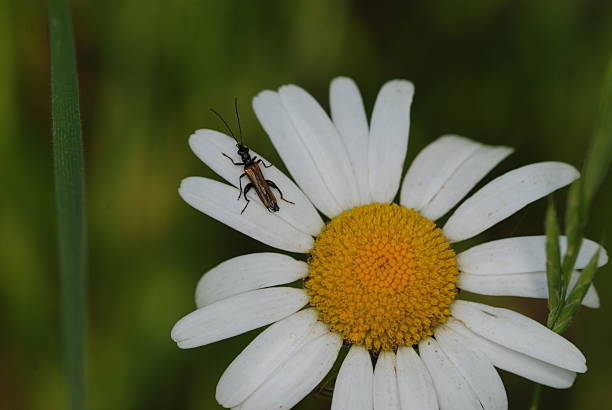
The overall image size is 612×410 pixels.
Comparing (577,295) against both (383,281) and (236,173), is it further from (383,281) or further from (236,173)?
(236,173)

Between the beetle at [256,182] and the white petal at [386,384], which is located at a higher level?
the beetle at [256,182]

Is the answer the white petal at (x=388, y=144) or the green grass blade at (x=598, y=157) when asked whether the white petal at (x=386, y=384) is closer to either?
the white petal at (x=388, y=144)

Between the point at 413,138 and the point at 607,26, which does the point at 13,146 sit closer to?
the point at 413,138

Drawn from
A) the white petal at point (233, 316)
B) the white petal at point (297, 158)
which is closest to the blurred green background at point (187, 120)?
the white petal at point (297, 158)

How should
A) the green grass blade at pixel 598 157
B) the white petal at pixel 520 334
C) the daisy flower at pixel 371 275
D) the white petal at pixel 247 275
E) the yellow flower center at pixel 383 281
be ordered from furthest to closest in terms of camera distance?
the white petal at pixel 247 275 < the yellow flower center at pixel 383 281 < the daisy flower at pixel 371 275 < the white petal at pixel 520 334 < the green grass blade at pixel 598 157

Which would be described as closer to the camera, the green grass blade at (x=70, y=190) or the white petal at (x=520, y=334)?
the green grass blade at (x=70, y=190)

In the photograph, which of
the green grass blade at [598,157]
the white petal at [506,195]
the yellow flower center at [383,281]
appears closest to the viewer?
the green grass blade at [598,157]

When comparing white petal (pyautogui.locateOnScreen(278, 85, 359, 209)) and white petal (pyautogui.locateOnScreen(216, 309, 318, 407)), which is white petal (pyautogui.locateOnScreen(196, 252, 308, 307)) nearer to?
white petal (pyautogui.locateOnScreen(216, 309, 318, 407))
